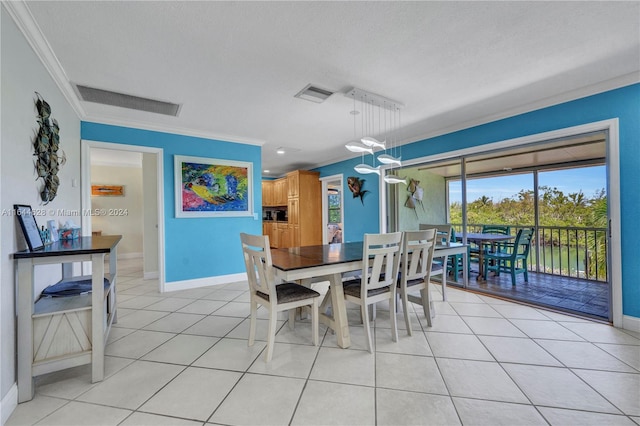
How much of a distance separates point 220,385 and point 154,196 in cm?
414

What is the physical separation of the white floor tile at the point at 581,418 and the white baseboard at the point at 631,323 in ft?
5.29

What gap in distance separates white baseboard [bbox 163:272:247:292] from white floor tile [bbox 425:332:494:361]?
120 inches

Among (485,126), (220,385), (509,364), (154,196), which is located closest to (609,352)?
(509,364)

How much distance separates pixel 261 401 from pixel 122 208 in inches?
293

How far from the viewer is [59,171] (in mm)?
2535

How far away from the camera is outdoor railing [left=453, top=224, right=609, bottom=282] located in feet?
14.1

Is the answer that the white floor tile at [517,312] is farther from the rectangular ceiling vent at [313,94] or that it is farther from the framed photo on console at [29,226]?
the framed photo on console at [29,226]

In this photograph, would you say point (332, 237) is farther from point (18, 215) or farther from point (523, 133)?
point (18, 215)

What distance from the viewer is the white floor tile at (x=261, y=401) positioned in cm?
144

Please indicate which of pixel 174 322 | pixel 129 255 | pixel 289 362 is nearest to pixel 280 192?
pixel 129 255

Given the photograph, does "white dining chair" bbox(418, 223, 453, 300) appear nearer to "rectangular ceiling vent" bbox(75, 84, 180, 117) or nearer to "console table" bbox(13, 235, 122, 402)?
"console table" bbox(13, 235, 122, 402)

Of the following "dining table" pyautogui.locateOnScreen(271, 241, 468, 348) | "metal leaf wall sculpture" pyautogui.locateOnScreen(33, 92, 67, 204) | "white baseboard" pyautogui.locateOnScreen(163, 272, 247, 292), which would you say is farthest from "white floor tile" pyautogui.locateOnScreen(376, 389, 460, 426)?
"white baseboard" pyautogui.locateOnScreen(163, 272, 247, 292)

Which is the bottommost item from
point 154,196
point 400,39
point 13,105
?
point 154,196

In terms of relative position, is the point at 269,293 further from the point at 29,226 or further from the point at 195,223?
the point at 195,223
